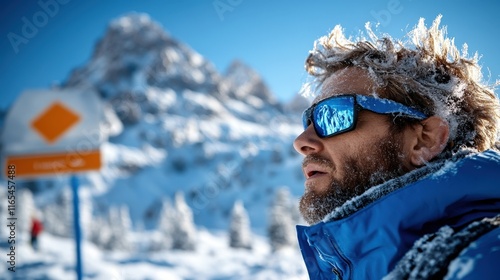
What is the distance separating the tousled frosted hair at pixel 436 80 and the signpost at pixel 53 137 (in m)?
3.03

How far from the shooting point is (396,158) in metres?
1.83

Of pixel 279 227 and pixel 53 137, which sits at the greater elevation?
pixel 279 227

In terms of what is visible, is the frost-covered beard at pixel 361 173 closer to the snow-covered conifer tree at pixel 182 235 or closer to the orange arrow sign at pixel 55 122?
the orange arrow sign at pixel 55 122

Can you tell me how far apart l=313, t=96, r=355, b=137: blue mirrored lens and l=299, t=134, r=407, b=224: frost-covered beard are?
0.59 ft

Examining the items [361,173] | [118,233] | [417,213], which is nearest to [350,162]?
[361,173]

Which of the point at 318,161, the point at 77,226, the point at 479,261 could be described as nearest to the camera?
the point at 479,261

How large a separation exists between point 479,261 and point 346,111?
3.83 ft

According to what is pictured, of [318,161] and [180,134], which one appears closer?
[318,161]

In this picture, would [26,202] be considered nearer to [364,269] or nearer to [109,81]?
[364,269]

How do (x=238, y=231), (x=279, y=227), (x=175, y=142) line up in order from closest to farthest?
(x=279, y=227) < (x=238, y=231) < (x=175, y=142)

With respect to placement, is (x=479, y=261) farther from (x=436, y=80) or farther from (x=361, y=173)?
(x=436, y=80)

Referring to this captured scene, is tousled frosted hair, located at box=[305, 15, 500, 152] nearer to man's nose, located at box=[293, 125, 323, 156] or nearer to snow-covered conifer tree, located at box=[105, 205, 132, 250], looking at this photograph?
man's nose, located at box=[293, 125, 323, 156]

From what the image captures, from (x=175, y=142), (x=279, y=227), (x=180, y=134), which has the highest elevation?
(x=180, y=134)

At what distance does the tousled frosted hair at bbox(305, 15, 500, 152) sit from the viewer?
6.28 feet
